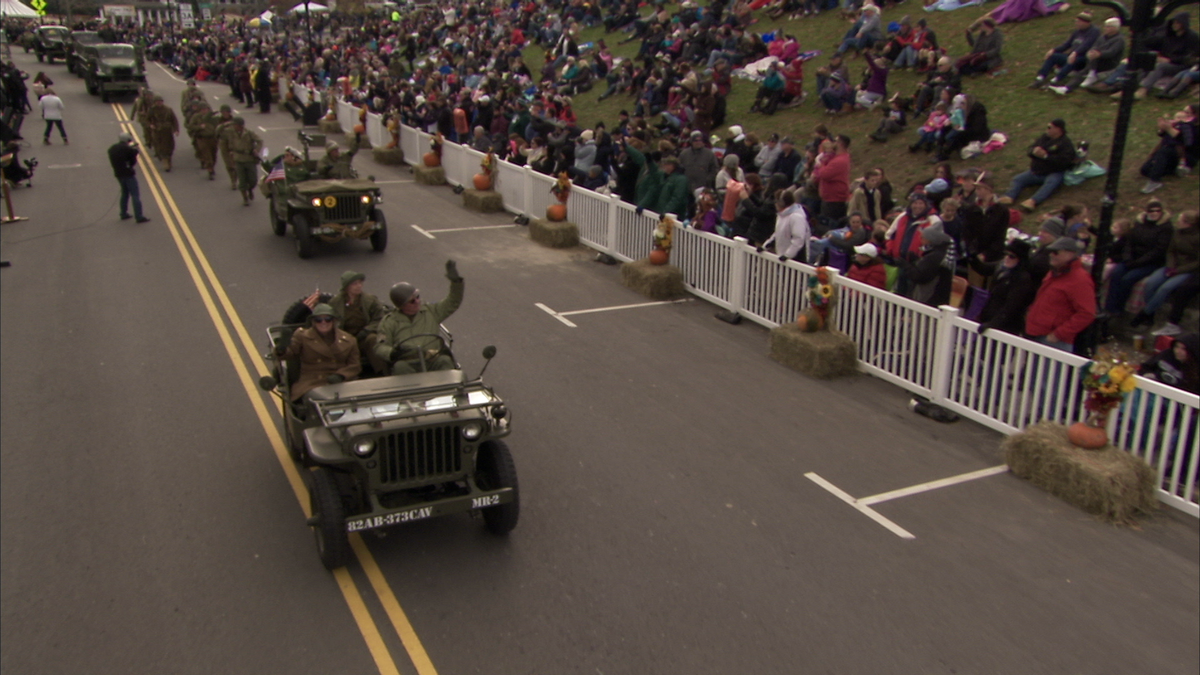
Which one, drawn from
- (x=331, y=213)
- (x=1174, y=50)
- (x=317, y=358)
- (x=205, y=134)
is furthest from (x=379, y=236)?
(x=1174, y=50)

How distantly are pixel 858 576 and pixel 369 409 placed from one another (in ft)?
11.7

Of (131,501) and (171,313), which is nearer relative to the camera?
(131,501)

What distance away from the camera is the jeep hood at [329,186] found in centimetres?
1506

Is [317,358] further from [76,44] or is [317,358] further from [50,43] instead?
[50,43]

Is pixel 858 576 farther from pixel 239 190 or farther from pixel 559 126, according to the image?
pixel 239 190

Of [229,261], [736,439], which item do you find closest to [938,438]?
[736,439]

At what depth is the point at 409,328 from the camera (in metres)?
7.63

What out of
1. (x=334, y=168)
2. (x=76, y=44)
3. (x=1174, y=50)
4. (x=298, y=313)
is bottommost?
(x=298, y=313)

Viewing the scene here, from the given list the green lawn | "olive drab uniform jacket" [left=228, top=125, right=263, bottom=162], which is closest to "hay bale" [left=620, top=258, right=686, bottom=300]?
the green lawn

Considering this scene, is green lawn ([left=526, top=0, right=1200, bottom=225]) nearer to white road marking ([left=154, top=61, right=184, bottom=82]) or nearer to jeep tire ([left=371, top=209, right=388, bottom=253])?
jeep tire ([left=371, top=209, right=388, bottom=253])

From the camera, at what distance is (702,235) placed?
42.7ft

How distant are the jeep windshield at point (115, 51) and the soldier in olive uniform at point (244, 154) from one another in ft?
66.3

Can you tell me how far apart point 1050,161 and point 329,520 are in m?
11.2

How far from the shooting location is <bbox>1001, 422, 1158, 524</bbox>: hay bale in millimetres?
7305
